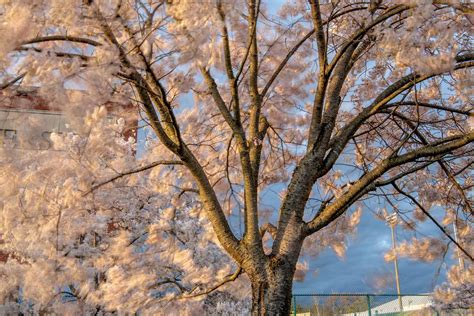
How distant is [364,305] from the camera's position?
13.5 meters

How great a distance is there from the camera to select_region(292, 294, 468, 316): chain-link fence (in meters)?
12.4

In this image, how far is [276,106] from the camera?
25.8ft

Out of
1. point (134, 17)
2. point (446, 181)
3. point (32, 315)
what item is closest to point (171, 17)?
point (134, 17)

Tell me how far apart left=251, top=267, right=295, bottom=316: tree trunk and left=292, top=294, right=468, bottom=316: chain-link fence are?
7825 millimetres

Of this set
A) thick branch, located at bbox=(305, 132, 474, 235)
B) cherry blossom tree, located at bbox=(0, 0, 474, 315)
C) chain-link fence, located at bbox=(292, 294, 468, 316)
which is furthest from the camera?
chain-link fence, located at bbox=(292, 294, 468, 316)

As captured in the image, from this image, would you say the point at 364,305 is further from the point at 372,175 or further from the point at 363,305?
the point at 372,175

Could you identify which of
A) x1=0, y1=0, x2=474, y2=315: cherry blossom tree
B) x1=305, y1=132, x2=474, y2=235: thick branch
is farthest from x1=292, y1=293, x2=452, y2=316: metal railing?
x1=305, y1=132, x2=474, y2=235: thick branch

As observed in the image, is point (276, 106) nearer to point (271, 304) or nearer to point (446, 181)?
point (446, 181)

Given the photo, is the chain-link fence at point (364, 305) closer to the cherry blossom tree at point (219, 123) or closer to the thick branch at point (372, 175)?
the cherry blossom tree at point (219, 123)

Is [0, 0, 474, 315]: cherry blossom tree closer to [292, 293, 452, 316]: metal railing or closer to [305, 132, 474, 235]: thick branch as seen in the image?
[305, 132, 474, 235]: thick branch

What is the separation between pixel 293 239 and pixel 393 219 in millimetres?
4032

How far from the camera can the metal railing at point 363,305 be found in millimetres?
12440

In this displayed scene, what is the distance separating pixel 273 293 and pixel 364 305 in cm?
979

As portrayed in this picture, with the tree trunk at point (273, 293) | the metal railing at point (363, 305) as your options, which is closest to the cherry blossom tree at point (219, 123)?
the tree trunk at point (273, 293)
